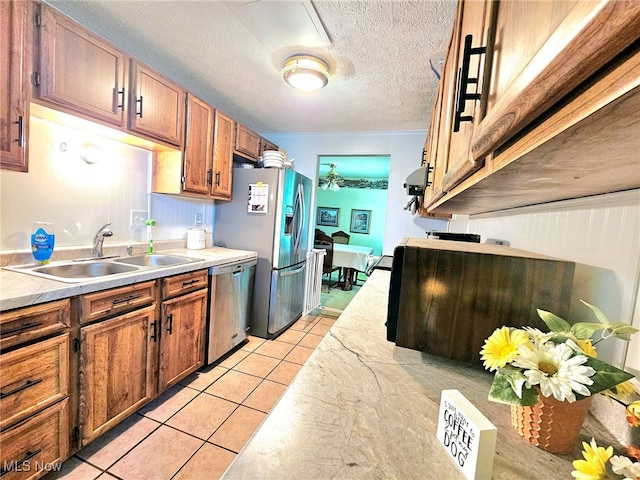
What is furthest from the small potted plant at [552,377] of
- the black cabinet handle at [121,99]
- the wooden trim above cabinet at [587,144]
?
the black cabinet handle at [121,99]

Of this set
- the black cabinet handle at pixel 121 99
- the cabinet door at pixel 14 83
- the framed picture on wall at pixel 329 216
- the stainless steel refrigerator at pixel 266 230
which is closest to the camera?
the cabinet door at pixel 14 83

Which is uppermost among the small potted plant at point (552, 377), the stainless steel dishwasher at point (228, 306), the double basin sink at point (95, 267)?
the small potted plant at point (552, 377)

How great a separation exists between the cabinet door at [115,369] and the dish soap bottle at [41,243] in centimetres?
61

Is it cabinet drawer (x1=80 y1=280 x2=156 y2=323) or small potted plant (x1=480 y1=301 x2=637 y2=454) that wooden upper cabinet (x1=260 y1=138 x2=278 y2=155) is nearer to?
cabinet drawer (x1=80 y1=280 x2=156 y2=323)

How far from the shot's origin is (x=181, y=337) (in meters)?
1.95

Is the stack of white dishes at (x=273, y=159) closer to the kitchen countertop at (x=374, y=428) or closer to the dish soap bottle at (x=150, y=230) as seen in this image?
the dish soap bottle at (x=150, y=230)

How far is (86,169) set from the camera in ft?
6.09

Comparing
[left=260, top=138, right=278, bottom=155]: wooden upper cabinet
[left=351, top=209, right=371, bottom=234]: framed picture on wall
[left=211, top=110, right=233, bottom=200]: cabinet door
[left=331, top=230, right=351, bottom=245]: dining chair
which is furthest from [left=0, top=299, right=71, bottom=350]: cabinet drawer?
[left=351, top=209, right=371, bottom=234]: framed picture on wall

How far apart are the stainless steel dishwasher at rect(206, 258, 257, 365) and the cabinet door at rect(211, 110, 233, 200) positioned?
0.76 metres

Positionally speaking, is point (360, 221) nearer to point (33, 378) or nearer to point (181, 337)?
point (181, 337)

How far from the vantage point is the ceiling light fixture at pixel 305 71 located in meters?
1.87

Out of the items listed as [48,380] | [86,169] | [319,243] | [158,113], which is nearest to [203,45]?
[158,113]

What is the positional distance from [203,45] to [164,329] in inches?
74.7

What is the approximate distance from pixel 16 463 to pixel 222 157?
2.31m
